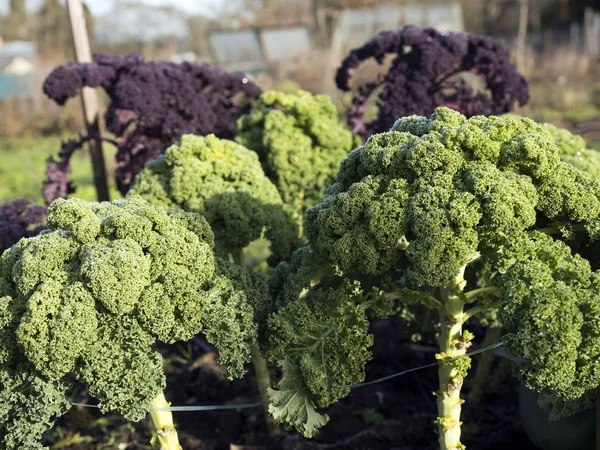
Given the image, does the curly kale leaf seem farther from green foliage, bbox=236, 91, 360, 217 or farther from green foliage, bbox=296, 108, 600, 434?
green foliage, bbox=236, 91, 360, 217

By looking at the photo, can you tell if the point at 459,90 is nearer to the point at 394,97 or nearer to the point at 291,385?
the point at 394,97

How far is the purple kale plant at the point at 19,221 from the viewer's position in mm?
4070

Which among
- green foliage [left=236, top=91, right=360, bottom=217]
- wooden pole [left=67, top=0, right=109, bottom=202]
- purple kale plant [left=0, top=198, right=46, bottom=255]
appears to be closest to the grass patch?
wooden pole [left=67, top=0, right=109, bottom=202]

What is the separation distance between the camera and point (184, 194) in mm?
4043

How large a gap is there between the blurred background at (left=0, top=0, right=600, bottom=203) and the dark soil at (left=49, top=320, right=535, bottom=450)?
3.83 meters

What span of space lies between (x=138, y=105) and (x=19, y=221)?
57.8 inches

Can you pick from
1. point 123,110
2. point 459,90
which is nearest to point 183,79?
point 123,110

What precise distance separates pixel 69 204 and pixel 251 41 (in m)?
23.4

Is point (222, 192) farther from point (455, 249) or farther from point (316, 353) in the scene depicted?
point (455, 249)

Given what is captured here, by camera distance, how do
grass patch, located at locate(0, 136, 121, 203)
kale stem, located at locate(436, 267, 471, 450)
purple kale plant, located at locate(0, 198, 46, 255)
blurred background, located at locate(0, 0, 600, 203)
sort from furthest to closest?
blurred background, located at locate(0, 0, 600, 203)
grass patch, located at locate(0, 136, 121, 203)
purple kale plant, located at locate(0, 198, 46, 255)
kale stem, located at locate(436, 267, 471, 450)

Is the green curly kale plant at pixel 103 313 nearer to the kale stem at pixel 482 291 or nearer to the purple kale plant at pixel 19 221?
the purple kale plant at pixel 19 221

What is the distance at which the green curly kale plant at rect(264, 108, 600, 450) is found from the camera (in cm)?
261

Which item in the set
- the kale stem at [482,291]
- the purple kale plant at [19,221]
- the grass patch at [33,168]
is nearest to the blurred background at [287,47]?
the grass patch at [33,168]

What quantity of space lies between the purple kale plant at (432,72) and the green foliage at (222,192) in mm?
1726
